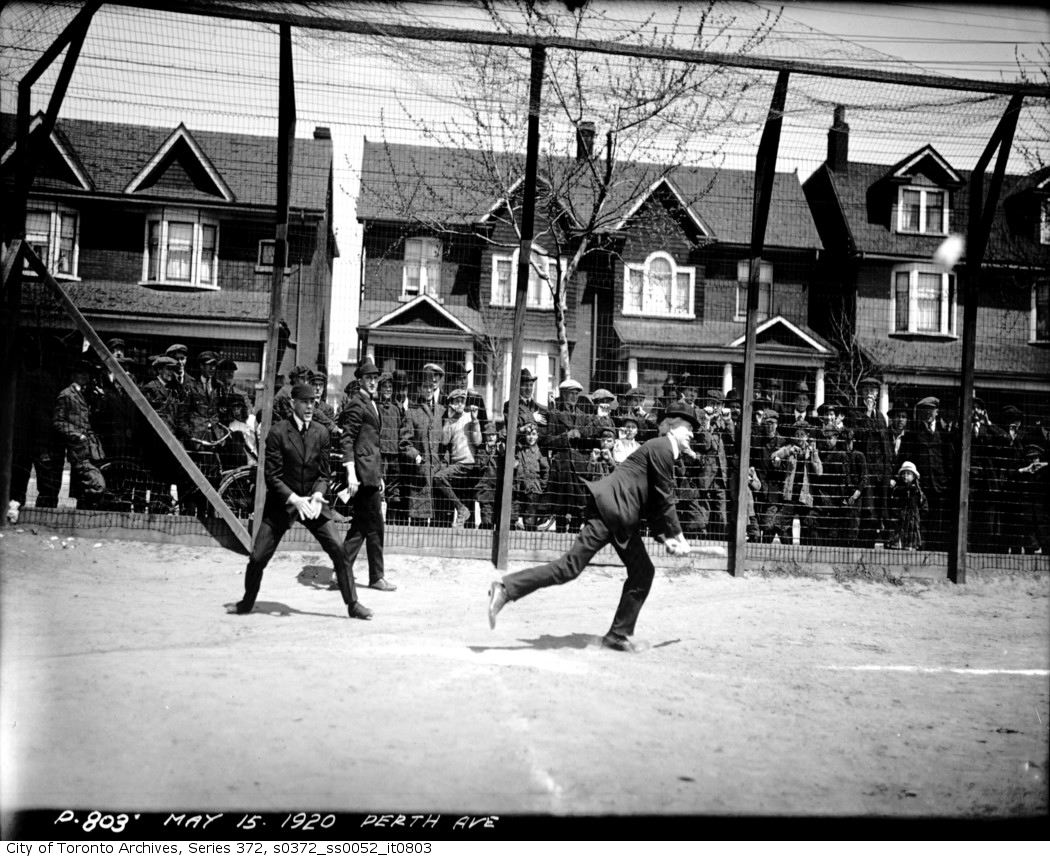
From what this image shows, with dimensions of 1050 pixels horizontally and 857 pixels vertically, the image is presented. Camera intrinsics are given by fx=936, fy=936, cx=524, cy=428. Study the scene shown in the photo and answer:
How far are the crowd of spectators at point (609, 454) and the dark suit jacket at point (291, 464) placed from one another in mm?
1802

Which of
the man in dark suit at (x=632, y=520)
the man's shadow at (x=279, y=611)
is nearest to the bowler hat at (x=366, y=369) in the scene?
the man's shadow at (x=279, y=611)

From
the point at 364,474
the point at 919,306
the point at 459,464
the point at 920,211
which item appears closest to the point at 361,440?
the point at 364,474

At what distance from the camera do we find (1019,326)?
11.2 metres

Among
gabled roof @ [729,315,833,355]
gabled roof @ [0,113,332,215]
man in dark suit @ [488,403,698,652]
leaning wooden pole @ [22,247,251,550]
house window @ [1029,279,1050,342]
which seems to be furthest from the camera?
house window @ [1029,279,1050,342]

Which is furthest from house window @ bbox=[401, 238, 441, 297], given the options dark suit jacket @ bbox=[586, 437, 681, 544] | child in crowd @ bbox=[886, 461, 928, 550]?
child in crowd @ bbox=[886, 461, 928, 550]

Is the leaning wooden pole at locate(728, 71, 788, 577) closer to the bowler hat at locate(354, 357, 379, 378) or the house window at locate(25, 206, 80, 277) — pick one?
the bowler hat at locate(354, 357, 379, 378)

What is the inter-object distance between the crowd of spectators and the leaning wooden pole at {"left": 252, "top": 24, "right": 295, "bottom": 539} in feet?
1.07

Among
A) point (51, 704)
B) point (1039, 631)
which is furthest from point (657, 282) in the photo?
point (51, 704)

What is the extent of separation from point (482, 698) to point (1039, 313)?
9353 millimetres

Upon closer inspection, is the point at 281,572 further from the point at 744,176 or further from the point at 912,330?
the point at 912,330

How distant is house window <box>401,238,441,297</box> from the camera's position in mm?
10142

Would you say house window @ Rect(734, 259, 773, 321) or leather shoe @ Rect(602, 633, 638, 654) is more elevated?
house window @ Rect(734, 259, 773, 321)

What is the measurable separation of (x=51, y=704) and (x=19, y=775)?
0.87 m

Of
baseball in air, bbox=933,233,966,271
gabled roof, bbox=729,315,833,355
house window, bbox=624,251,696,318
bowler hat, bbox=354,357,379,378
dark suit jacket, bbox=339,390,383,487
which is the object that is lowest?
dark suit jacket, bbox=339,390,383,487
